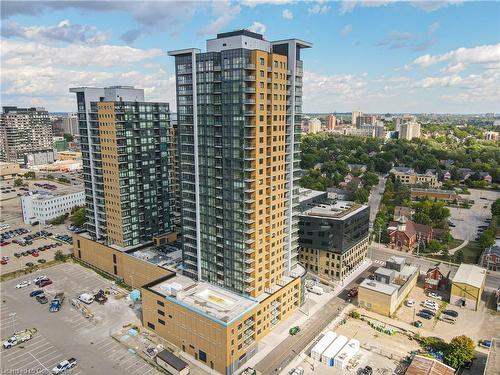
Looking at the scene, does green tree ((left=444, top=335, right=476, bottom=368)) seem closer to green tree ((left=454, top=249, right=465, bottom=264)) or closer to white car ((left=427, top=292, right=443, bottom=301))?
white car ((left=427, top=292, right=443, bottom=301))

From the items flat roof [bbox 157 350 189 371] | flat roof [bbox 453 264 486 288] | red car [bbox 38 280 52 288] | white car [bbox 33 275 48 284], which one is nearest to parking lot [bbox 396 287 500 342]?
flat roof [bbox 453 264 486 288]

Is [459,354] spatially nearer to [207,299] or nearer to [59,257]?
[207,299]

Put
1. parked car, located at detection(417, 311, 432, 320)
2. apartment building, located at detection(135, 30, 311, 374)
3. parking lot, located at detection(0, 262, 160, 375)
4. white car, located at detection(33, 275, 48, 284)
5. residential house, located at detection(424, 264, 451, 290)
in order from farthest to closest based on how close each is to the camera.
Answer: white car, located at detection(33, 275, 48, 284) < residential house, located at detection(424, 264, 451, 290) < parked car, located at detection(417, 311, 432, 320) < parking lot, located at detection(0, 262, 160, 375) < apartment building, located at detection(135, 30, 311, 374)

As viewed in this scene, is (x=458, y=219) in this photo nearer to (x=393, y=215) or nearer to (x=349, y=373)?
(x=393, y=215)

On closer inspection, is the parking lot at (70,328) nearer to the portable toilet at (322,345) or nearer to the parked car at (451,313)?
the portable toilet at (322,345)

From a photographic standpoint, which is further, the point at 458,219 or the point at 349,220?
the point at 458,219

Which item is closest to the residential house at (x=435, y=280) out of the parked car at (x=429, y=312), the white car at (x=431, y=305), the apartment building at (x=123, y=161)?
the white car at (x=431, y=305)

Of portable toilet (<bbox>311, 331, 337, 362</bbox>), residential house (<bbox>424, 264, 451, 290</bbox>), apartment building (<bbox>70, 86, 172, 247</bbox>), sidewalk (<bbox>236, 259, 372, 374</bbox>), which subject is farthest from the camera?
apartment building (<bbox>70, 86, 172, 247</bbox>)

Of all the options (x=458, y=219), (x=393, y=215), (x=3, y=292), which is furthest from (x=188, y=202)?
(x=458, y=219)
